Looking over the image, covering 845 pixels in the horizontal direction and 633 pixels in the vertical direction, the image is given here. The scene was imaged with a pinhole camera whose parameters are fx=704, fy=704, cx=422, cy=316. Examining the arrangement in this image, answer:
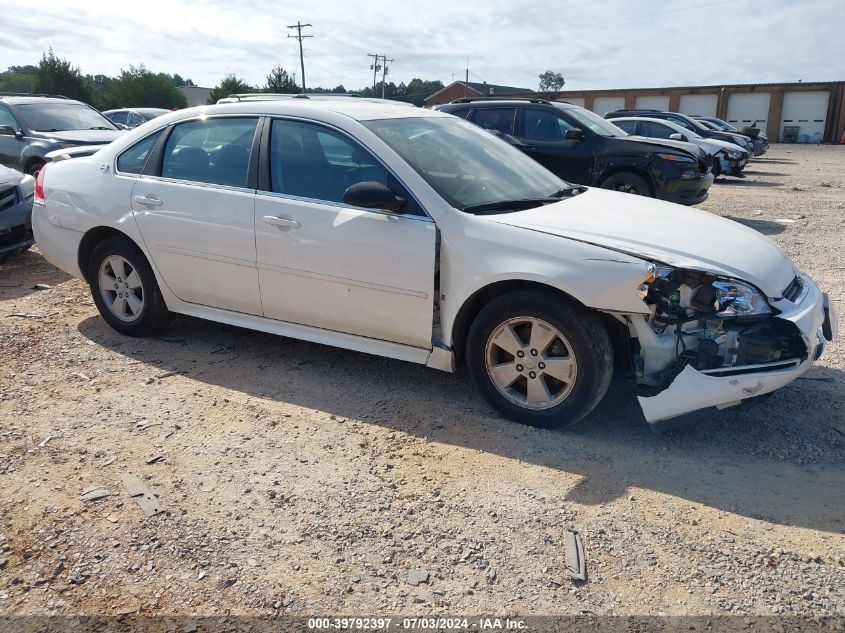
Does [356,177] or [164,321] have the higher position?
[356,177]

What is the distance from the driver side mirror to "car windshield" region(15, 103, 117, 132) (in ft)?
32.6

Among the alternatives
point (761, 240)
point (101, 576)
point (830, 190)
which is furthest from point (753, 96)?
point (101, 576)

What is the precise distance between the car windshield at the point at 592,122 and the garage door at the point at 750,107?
140 ft

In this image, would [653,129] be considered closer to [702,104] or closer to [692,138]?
[692,138]

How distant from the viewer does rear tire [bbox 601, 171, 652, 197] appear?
34.1 feet

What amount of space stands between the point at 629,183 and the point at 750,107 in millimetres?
44637

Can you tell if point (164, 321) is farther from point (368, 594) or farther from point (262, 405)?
point (368, 594)

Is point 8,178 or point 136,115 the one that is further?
point 136,115

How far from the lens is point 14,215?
757 centimetres

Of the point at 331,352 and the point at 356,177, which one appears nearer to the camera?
the point at 356,177

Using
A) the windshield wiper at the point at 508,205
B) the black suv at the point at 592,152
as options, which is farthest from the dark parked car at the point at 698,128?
the windshield wiper at the point at 508,205

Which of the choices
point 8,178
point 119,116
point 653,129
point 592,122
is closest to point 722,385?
point 8,178

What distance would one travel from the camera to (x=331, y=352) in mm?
5176

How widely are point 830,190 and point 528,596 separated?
56.0 feet
